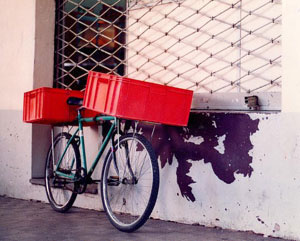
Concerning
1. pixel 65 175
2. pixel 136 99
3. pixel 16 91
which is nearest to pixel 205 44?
pixel 136 99

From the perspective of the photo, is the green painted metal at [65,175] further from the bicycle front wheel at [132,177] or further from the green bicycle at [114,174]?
the bicycle front wheel at [132,177]

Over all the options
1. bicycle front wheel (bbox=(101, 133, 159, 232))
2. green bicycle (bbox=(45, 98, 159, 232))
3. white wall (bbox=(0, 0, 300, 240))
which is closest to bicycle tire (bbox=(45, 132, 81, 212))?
green bicycle (bbox=(45, 98, 159, 232))

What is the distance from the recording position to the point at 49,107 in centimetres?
524

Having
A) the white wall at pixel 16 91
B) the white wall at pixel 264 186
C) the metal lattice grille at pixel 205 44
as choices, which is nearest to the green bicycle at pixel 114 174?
the white wall at pixel 264 186

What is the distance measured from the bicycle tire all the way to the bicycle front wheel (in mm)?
542

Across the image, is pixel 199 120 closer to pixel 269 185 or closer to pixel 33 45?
pixel 269 185

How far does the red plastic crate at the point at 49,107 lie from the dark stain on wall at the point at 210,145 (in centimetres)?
96

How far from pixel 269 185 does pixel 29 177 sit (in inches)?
123

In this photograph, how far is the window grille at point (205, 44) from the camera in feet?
15.4

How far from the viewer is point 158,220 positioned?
195 inches

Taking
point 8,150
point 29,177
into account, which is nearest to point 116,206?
point 29,177

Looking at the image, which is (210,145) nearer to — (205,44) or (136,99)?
(136,99)

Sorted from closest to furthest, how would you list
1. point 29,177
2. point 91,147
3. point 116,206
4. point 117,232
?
point 117,232 < point 116,206 < point 91,147 < point 29,177

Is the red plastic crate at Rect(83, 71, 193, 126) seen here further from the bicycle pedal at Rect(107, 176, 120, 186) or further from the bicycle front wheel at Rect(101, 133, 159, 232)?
the bicycle pedal at Rect(107, 176, 120, 186)
